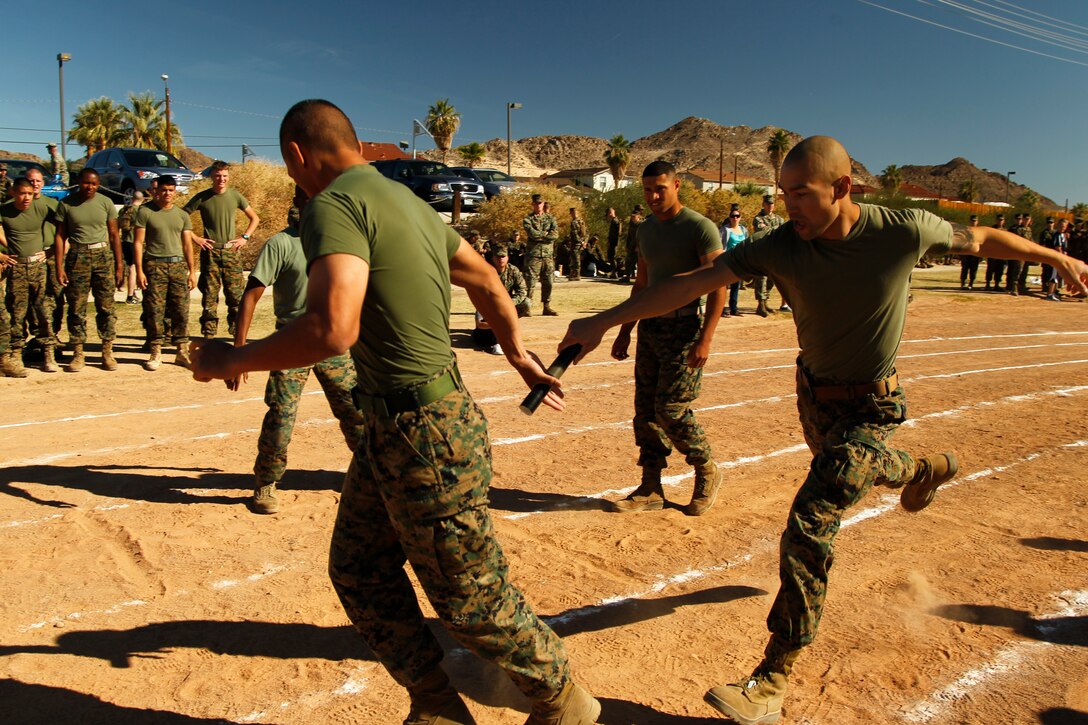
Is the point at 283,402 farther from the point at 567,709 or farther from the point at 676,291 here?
the point at 567,709

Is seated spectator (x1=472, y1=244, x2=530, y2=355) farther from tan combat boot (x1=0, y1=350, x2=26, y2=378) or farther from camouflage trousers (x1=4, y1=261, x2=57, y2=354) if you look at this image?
tan combat boot (x1=0, y1=350, x2=26, y2=378)

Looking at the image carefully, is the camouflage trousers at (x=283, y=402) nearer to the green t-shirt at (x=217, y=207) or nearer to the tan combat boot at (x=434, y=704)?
the tan combat boot at (x=434, y=704)

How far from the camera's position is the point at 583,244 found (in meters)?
23.2

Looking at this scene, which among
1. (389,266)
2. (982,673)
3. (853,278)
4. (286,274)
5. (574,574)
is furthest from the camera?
(286,274)

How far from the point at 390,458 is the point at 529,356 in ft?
2.82

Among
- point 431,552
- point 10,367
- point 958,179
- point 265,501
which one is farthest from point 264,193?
point 958,179

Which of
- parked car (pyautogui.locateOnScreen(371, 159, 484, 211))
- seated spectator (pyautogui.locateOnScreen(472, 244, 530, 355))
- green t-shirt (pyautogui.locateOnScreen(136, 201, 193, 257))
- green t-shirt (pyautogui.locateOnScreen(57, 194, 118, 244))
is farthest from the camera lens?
parked car (pyautogui.locateOnScreen(371, 159, 484, 211))

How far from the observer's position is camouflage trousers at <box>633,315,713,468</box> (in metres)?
5.54

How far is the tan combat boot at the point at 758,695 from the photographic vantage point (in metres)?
3.21

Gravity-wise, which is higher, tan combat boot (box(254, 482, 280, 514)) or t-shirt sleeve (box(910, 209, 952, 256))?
t-shirt sleeve (box(910, 209, 952, 256))

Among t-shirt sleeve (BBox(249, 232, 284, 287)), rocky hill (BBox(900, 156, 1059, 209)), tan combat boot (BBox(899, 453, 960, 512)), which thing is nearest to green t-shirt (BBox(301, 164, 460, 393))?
tan combat boot (BBox(899, 453, 960, 512))

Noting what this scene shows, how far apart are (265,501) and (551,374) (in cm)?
313

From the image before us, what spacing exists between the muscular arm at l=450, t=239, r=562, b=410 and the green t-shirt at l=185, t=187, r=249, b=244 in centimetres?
850

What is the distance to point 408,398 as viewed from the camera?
2703 millimetres
